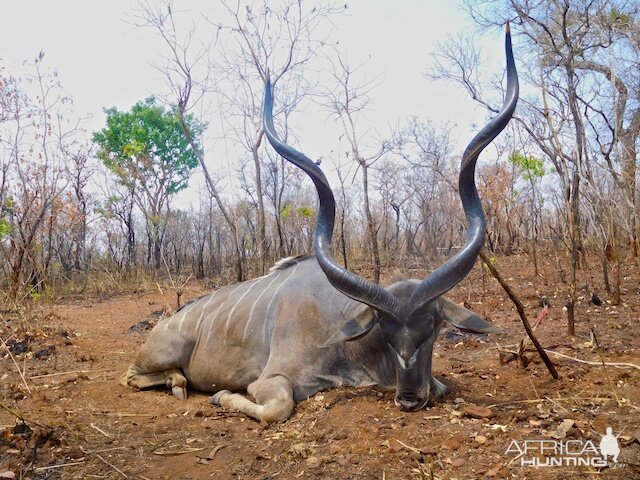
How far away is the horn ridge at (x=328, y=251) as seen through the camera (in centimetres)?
337

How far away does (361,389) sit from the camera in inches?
146

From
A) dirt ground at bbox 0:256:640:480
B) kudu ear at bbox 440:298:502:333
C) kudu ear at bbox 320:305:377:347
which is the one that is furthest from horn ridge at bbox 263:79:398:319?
dirt ground at bbox 0:256:640:480

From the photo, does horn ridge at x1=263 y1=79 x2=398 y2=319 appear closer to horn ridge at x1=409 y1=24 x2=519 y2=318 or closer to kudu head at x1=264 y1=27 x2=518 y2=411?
kudu head at x1=264 y1=27 x2=518 y2=411

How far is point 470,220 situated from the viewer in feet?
11.6

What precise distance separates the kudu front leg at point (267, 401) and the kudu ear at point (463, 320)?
3.62 ft

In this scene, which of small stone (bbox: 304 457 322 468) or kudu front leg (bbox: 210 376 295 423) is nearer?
small stone (bbox: 304 457 322 468)

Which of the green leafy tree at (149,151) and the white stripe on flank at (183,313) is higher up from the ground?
the green leafy tree at (149,151)

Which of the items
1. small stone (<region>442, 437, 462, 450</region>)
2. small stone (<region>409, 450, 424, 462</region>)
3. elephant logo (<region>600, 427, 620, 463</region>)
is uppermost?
elephant logo (<region>600, 427, 620, 463</region>)

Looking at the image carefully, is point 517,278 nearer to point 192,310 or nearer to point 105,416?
point 192,310

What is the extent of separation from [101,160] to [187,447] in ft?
57.6

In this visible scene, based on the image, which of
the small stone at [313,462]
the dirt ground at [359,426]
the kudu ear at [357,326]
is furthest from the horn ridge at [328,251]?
the small stone at [313,462]

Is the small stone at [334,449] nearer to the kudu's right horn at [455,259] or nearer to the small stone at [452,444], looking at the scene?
the small stone at [452,444]

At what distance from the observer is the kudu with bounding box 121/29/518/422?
11.0 feet

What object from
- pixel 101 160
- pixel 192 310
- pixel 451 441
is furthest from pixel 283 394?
pixel 101 160
